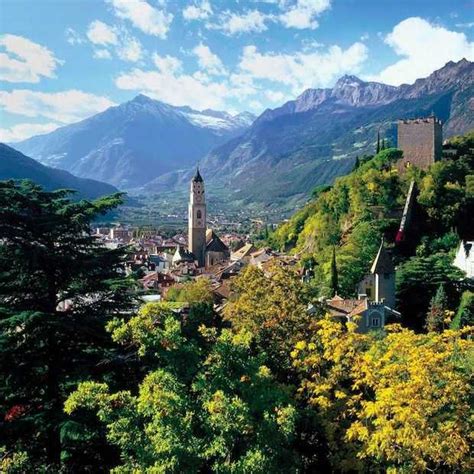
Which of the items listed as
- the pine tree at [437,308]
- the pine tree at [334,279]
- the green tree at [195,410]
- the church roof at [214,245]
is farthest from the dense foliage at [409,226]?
the church roof at [214,245]

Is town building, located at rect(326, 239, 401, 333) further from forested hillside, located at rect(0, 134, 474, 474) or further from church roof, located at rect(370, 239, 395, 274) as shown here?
forested hillside, located at rect(0, 134, 474, 474)

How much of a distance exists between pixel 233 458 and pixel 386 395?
3.24 meters

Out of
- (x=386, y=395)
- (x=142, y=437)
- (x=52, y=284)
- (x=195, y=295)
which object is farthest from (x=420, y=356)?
(x=195, y=295)

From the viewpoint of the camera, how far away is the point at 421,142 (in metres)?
50.7

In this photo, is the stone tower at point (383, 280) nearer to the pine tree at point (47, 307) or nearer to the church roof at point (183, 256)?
the pine tree at point (47, 307)

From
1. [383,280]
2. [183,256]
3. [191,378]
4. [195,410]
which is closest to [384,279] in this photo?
[383,280]

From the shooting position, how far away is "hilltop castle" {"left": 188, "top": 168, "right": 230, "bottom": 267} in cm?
7719

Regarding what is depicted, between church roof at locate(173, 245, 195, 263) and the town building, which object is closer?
the town building

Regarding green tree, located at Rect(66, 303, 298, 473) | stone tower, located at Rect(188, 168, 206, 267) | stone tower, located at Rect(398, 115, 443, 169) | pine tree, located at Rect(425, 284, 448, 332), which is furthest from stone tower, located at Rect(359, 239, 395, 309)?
stone tower, located at Rect(188, 168, 206, 267)

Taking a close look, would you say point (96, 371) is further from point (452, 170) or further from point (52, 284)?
point (452, 170)

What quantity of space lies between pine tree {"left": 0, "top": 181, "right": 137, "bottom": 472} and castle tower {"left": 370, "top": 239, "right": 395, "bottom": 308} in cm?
2057

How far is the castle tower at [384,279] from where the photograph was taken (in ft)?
112

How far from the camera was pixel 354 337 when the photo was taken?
1411cm

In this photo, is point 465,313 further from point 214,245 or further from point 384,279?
point 214,245
